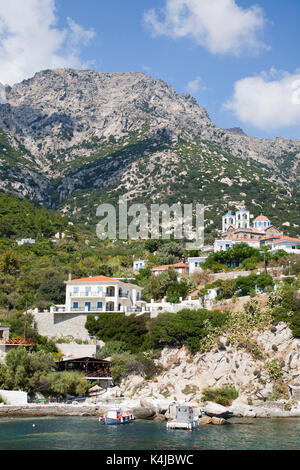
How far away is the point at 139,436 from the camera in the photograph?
31172 mm

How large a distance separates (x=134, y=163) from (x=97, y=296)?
99976mm

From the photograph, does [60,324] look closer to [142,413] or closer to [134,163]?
[142,413]

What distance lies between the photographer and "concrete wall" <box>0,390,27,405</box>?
40.8m

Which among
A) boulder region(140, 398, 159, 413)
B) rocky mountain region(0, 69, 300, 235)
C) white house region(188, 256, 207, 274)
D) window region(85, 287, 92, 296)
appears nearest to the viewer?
boulder region(140, 398, 159, 413)

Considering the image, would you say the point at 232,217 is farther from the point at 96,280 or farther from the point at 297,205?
the point at 96,280

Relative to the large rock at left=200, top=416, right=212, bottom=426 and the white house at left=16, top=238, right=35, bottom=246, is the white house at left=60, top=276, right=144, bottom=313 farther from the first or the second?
the white house at left=16, top=238, right=35, bottom=246

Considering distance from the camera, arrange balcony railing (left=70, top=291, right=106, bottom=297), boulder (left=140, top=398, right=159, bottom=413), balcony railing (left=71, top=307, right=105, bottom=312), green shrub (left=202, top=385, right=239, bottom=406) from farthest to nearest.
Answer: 1. balcony railing (left=70, top=291, right=106, bottom=297)
2. balcony railing (left=71, top=307, right=105, bottom=312)
3. green shrub (left=202, top=385, right=239, bottom=406)
4. boulder (left=140, top=398, right=159, bottom=413)

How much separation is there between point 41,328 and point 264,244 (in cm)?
3677

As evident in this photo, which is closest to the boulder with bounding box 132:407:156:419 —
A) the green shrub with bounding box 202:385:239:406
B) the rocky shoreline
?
the rocky shoreline

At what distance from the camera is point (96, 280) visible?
56.4 meters

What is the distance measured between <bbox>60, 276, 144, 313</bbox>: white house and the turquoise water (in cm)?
1845

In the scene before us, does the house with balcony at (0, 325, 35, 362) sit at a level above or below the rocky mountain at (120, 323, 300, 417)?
above

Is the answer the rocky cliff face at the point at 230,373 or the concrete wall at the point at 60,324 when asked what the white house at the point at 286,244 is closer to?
the rocky cliff face at the point at 230,373

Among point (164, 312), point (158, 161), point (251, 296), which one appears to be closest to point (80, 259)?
point (164, 312)
